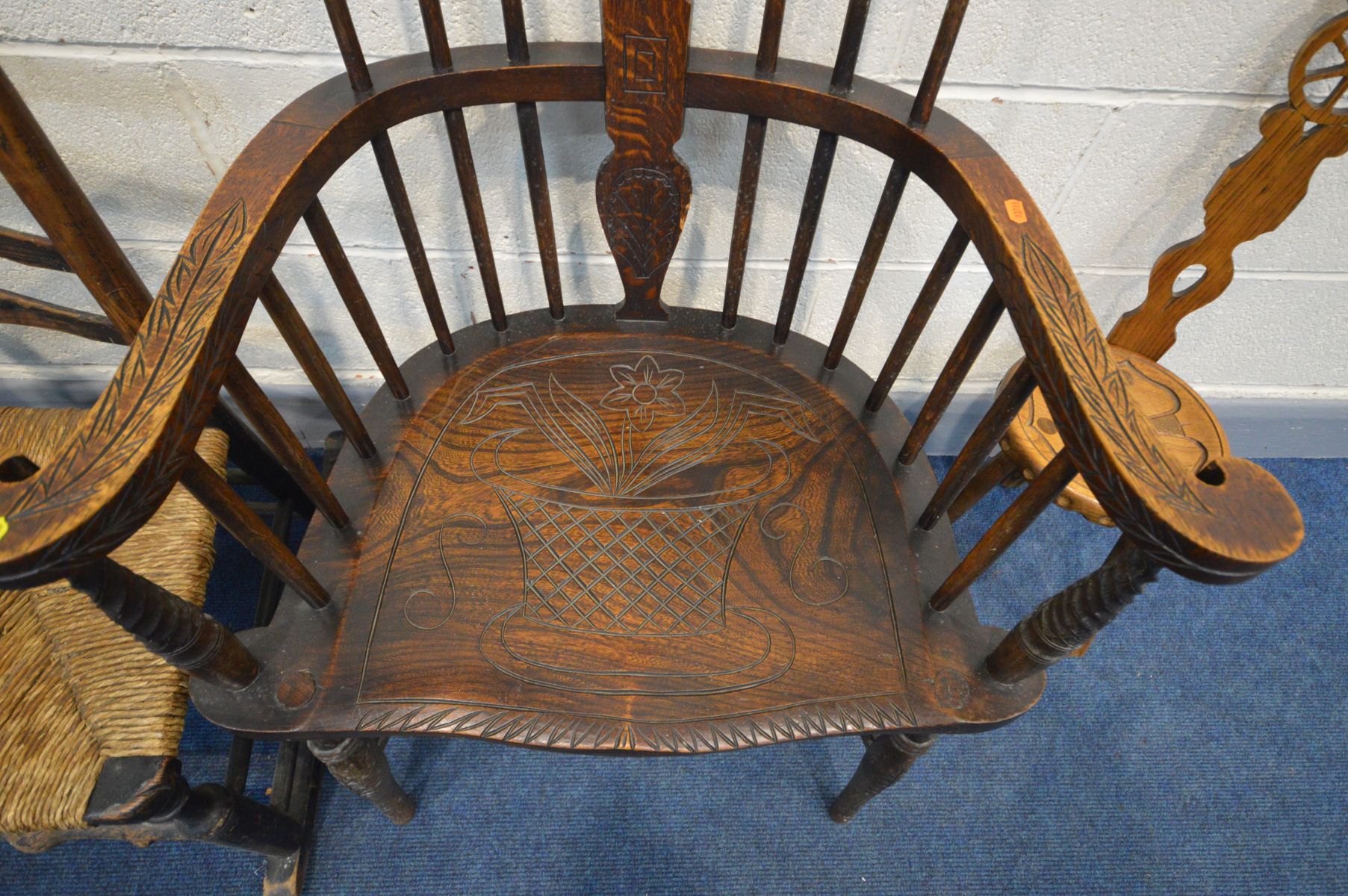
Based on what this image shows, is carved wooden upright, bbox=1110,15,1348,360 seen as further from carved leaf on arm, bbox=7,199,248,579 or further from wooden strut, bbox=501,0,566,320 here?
carved leaf on arm, bbox=7,199,248,579

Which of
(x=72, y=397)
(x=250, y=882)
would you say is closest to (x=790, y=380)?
(x=250, y=882)

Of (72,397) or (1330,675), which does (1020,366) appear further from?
(72,397)

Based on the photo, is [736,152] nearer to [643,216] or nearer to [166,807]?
[643,216]

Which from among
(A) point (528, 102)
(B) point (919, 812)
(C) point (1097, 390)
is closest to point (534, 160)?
(A) point (528, 102)

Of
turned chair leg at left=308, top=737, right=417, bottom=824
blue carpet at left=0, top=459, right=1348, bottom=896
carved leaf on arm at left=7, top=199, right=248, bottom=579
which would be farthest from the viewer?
blue carpet at left=0, top=459, right=1348, bottom=896

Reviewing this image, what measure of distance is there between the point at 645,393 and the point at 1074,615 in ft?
1.80

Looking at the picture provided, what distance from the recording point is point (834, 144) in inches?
32.6

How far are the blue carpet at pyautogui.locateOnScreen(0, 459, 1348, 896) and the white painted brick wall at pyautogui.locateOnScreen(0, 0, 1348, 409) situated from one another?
24.6 inches

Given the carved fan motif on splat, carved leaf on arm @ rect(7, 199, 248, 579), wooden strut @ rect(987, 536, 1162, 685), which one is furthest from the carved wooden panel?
wooden strut @ rect(987, 536, 1162, 685)

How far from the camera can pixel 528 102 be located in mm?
821

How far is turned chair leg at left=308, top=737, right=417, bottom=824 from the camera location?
2.65ft

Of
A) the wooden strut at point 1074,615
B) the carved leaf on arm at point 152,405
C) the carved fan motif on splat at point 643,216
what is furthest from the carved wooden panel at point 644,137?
the wooden strut at point 1074,615

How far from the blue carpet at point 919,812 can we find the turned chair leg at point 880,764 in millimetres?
135

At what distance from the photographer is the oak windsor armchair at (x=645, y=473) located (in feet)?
1.91
